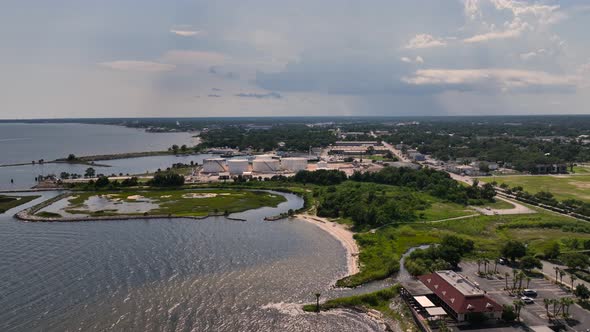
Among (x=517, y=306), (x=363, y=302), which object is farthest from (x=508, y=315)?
(x=363, y=302)

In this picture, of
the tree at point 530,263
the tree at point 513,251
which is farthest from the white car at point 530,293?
the tree at point 513,251

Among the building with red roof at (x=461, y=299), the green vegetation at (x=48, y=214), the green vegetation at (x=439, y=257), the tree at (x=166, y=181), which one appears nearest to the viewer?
the building with red roof at (x=461, y=299)

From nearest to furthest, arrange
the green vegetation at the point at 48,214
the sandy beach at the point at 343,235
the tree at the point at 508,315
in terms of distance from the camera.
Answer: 1. the tree at the point at 508,315
2. the sandy beach at the point at 343,235
3. the green vegetation at the point at 48,214

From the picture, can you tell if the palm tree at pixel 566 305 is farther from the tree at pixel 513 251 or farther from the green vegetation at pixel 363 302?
the green vegetation at pixel 363 302

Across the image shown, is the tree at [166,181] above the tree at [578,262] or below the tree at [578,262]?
above

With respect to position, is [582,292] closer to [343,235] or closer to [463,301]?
[463,301]

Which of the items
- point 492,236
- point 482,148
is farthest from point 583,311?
point 482,148
